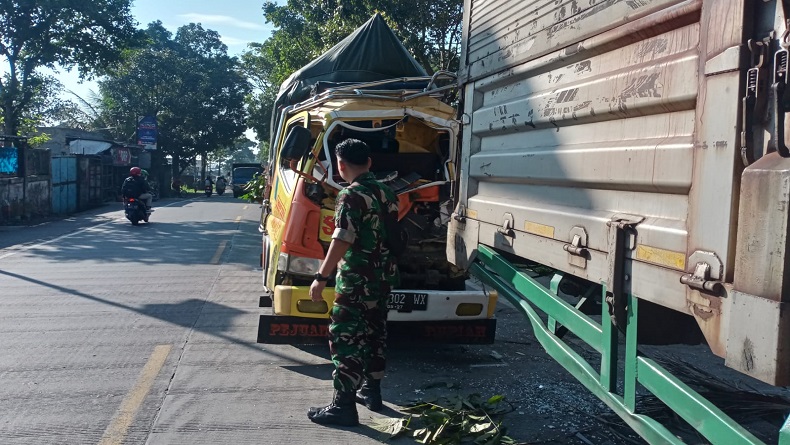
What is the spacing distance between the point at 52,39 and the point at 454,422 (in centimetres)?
2606

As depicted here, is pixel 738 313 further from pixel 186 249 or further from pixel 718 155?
pixel 186 249

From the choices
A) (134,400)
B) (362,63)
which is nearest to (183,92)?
(362,63)

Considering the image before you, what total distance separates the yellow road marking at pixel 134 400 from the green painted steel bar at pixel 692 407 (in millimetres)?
2935

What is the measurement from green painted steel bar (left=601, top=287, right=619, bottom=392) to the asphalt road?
73 centimetres

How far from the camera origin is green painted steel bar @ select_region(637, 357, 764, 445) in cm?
217

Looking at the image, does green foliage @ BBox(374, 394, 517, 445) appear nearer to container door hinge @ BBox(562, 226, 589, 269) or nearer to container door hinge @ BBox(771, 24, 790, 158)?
container door hinge @ BBox(562, 226, 589, 269)

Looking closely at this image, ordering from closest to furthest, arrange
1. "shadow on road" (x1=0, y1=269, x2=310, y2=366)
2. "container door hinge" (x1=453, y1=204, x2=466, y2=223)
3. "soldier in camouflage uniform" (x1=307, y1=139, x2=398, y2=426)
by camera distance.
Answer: "soldier in camouflage uniform" (x1=307, y1=139, x2=398, y2=426), "container door hinge" (x1=453, y1=204, x2=466, y2=223), "shadow on road" (x1=0, y1=269, x2=310, y2=366)

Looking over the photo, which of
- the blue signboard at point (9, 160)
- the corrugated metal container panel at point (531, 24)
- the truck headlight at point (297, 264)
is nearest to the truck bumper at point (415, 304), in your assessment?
the truck headlight at point (297, 264)

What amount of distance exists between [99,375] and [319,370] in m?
1.65

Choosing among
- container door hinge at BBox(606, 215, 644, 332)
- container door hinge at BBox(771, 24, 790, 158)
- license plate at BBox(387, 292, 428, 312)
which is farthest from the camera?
license plate at BBox(387, 292, 428, 312)

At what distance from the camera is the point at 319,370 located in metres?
5.62

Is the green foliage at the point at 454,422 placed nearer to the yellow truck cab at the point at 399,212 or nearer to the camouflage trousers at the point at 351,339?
the camouflage trousers at the point at 351,339

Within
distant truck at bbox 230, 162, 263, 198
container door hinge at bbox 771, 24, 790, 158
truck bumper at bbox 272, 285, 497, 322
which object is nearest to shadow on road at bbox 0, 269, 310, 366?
truck bumper at bbox 272, 285, 497, 322

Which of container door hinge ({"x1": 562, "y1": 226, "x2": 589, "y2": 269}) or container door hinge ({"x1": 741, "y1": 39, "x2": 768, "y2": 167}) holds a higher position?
container door hinge ({"x1": 741, "y1": 39, "x2": 768, "y2": 167})
